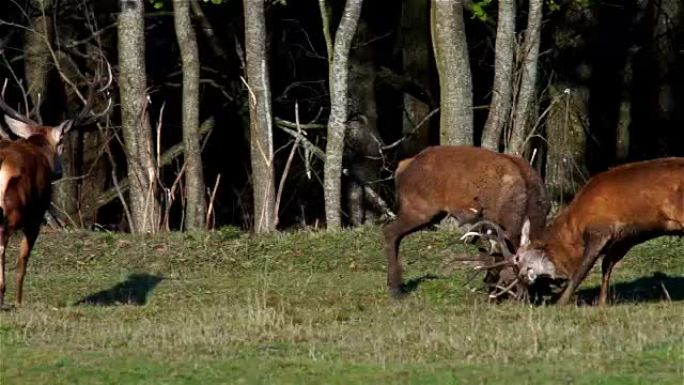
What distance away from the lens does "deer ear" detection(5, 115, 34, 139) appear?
20344 millimetres

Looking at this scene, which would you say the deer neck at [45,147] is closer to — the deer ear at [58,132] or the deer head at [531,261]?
the deer ear at [58,132]

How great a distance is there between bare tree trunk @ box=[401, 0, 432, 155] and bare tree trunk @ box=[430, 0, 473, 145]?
662 cm

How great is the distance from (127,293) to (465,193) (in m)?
4.11

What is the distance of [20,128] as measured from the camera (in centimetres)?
2045

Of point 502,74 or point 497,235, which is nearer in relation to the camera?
point 497,235

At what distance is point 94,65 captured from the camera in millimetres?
31812

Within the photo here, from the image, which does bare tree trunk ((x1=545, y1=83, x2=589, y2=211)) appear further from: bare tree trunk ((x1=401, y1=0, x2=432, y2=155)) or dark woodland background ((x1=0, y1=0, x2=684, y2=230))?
bare tree trunk ((x1=401, y1=0, x2=432, y2=155))

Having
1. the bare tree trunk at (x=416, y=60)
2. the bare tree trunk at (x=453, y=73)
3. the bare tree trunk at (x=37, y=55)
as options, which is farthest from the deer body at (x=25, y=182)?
the bare tree trunk at (x=416, y=60)

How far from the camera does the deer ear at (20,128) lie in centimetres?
2034

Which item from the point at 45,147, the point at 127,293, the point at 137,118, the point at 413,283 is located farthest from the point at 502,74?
the point at 45,147

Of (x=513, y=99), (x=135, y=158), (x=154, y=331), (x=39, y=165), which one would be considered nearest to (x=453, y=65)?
(x=513, y=99)

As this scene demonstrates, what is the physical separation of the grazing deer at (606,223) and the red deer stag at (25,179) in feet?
16.0

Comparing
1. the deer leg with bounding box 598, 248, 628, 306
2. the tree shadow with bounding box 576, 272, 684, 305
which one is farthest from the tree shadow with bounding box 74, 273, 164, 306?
the deer leg with bounding box 598, 248, 628, 306

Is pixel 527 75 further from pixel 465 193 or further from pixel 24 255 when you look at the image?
pixel 24 255
